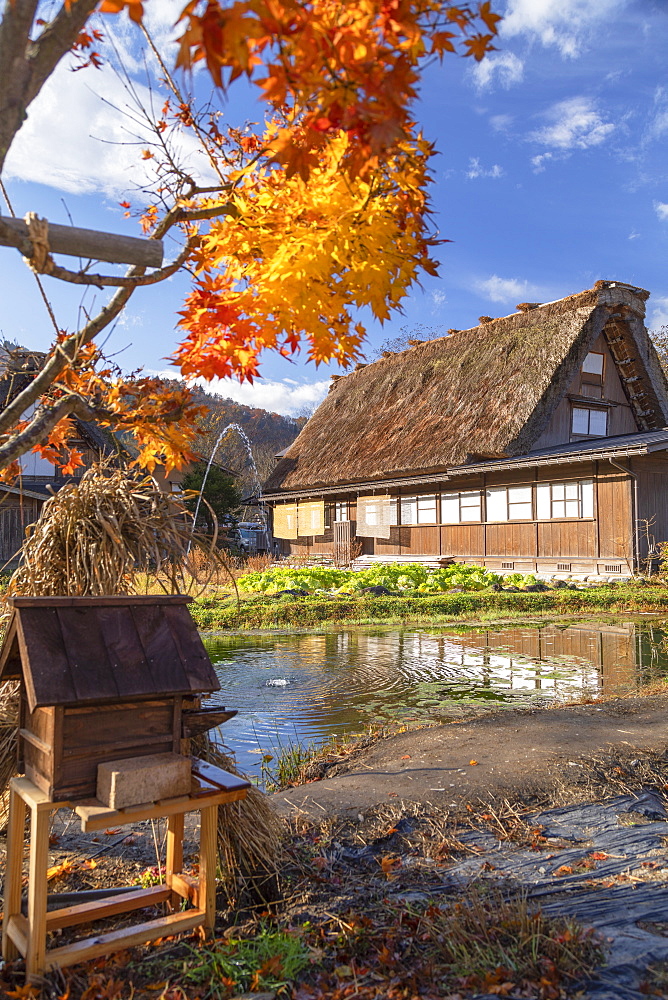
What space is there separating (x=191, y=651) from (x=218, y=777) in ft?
1.58

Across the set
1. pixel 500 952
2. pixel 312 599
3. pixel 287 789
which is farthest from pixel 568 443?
pixel 500 952

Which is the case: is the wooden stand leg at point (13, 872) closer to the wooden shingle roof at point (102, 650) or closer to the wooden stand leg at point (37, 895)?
the wooden stand leg at point (37, 895)

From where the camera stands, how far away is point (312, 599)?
14367 mm

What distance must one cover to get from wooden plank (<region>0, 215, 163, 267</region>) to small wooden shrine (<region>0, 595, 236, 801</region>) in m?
1.18

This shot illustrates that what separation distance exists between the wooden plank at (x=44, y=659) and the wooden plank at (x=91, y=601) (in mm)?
23

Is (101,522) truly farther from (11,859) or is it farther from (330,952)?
(330,952)

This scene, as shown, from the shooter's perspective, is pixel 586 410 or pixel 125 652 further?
pixel 586 410

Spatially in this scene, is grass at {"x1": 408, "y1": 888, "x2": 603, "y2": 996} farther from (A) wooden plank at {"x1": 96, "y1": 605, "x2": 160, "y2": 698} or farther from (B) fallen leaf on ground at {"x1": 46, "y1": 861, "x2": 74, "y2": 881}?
(B) fallen leaf on ground at {"x1": 46, "y1": 861, "x2": 74, "y2": 881}

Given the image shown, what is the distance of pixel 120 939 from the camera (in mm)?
2609

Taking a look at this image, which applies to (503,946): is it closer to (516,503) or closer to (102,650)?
(102,650)

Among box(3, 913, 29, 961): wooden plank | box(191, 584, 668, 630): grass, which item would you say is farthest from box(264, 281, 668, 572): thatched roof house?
box(3, 913, 29, 961): wooden plank

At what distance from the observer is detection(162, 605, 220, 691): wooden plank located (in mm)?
2707

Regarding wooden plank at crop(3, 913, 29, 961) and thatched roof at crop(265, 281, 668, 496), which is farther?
thatched roof at crop(265, 281, 668, 496)

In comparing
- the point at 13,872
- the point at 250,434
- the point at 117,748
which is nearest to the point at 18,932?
the point at 13,872
